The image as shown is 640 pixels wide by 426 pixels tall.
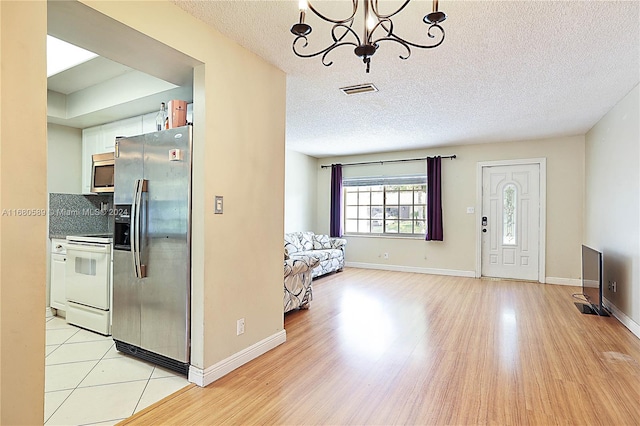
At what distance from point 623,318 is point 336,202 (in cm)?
492

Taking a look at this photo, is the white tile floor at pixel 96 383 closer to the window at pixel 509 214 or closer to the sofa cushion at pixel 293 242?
the sofa cushion at pixel 293 242

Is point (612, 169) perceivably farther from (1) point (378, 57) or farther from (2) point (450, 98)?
(1) point (378, 57)

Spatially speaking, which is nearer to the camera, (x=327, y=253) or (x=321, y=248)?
(x=327, y=253)

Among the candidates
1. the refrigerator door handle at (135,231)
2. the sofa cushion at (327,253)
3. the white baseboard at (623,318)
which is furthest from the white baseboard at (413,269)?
the refrigerator door handle at (135,231)

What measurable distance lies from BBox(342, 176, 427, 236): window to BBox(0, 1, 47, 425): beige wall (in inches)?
243

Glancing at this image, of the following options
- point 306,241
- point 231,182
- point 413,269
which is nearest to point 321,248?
point 306,241

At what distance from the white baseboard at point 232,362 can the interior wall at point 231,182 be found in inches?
1.4

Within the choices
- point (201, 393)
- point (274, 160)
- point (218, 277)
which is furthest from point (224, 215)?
point (201, 393)

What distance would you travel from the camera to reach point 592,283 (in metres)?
4.12

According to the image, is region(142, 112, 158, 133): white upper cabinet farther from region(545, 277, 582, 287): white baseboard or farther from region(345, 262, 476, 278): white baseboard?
region(545, 277, 582, 287): white baseboard

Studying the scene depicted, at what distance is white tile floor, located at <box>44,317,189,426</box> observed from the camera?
6.55 feet

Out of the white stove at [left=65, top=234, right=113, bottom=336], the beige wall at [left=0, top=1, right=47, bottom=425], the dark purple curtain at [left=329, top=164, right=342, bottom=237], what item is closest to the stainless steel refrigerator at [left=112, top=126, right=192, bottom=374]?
the white stove at [left=65, top=234, right=113, bottom=336]

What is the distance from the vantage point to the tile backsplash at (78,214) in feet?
13.2

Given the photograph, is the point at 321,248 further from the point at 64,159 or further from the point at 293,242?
the point at 64,159
